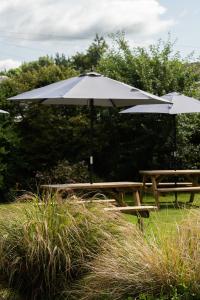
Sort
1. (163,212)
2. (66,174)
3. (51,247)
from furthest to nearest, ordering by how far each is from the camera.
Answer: (66,174) → (163,212) → (51,247)

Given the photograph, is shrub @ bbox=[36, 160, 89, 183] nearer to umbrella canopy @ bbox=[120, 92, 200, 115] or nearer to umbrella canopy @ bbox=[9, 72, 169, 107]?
umbrella canopy @ bbox=[120, 92, 200, 115]

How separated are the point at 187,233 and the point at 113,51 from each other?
1234 centimetres

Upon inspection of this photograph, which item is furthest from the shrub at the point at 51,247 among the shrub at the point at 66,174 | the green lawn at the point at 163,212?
the shrub at the point at 66,174

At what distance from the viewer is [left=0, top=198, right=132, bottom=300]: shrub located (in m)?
5.96

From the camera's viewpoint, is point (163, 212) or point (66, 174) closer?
point (163, 212)

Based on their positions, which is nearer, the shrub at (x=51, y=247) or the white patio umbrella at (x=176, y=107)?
the shrub at (x=51, y=247)

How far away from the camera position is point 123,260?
5.34m

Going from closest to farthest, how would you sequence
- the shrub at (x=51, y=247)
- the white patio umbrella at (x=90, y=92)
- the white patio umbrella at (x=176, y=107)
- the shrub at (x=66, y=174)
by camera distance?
the shrub at (x=51, y=247) < the white patio umbrella at (x=90, y=92) < the white patio umbrella at (x=176, y=107) < the shrub at (x=66, y=174)

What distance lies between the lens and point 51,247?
5.97 meters

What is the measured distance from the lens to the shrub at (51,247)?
596 cm

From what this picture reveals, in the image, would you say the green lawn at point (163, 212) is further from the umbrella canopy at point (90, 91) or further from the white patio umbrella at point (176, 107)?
the umbrella canopy at point (90, 91)

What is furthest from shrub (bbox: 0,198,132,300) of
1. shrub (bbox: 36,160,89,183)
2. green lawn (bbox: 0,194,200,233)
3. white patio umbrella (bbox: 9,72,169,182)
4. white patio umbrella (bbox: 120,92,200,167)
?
shrub (bbox: 36,160,89,183)

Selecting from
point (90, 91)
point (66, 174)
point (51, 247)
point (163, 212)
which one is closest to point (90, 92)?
point (90, 91)

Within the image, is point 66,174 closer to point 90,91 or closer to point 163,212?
point 163,212
